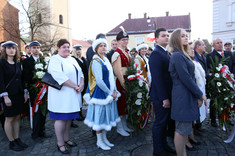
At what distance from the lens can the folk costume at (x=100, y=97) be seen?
12.4 feet

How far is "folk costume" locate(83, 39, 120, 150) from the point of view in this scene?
3775 millimetres

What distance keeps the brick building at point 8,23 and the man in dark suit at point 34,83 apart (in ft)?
76.1

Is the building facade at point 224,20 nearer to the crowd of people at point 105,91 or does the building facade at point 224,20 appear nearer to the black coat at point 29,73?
the crowd of people at point 105,91

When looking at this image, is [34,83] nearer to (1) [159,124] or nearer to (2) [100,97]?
(2) [100,97]

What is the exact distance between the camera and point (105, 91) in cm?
376

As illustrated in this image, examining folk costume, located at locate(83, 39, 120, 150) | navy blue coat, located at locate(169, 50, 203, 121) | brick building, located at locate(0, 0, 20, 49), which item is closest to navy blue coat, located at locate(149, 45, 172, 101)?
navy blue coat, located at locate(169, 50, 203, 121)

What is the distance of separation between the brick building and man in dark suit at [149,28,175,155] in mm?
25635

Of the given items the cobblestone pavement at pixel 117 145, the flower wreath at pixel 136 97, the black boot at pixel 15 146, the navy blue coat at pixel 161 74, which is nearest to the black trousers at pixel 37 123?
the cobblestone pavement at pixel 117 145

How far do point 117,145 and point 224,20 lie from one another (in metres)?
21.3

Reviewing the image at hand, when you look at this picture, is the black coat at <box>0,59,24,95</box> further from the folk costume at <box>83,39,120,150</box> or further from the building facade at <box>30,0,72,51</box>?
the building facade at <box>30,0,72,51</box>

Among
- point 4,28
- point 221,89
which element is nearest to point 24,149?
point 221,89

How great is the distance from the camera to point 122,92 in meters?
4.51

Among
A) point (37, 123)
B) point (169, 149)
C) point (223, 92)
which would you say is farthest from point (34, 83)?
point (223, 92)

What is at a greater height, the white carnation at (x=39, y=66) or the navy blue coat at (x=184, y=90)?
the white carnation at (x=39, y=66)
